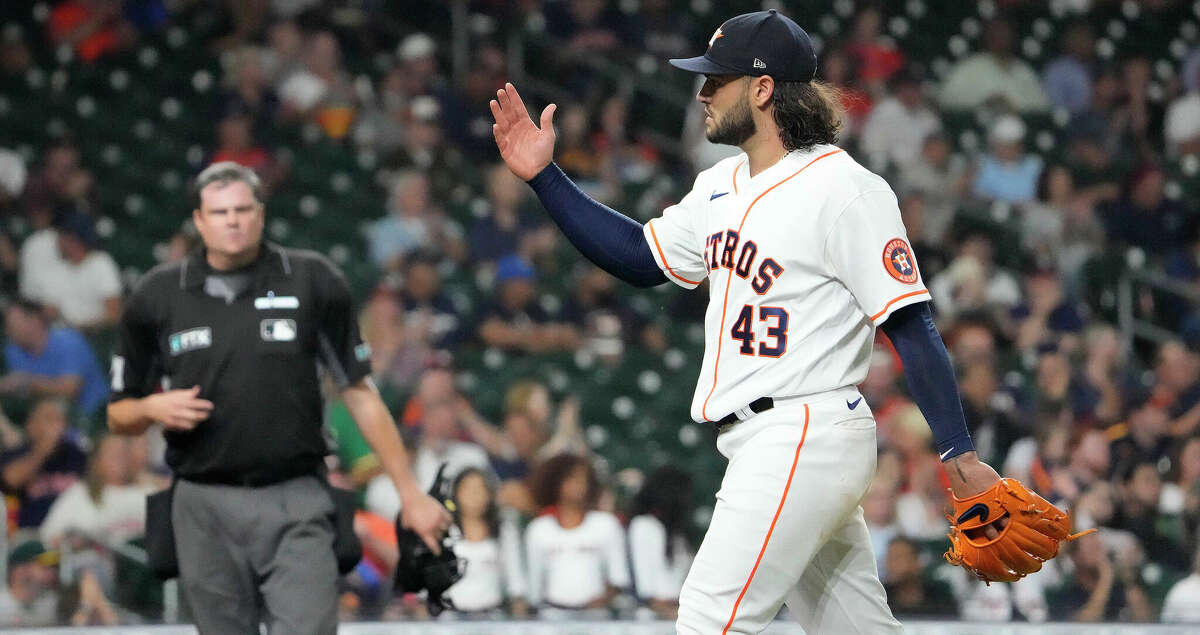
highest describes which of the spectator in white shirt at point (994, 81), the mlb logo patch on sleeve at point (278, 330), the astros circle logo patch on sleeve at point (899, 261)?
the spectator in white shirt at point (994, 81)

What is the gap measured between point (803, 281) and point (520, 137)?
746mm

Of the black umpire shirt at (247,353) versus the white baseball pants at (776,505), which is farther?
the black umpire shirt at (247,353)

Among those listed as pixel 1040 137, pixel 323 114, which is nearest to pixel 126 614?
pixel 323 114

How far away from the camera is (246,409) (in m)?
3.72

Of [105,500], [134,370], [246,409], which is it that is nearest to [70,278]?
[105,500]

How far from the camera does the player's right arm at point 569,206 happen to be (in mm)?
3311

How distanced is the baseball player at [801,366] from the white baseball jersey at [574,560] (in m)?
2.96

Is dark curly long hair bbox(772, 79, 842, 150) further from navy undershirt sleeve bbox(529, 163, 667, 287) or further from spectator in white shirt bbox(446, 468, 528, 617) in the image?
spectator in white shirt bbox(446, 468, 528, 617)

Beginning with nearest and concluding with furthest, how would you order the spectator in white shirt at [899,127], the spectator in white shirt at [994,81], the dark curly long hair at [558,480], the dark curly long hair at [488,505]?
the dark curly long hair at [488,505] < the dark curly long hair at [558,480] < the spectator in white shirt at [899,127] < the spectator in white shirt at [994,81]

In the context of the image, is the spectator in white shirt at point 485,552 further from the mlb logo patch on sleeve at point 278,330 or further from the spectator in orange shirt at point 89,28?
the spectator in orange shirt at point 89,28

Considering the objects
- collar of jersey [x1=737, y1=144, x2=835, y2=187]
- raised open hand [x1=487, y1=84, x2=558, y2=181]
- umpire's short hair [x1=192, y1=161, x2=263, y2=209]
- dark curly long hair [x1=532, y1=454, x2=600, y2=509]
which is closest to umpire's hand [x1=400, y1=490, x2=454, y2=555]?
umpire's short hair [x1=192, y1=161, x2=263, y2=209]

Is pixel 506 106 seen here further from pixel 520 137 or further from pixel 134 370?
pixel 134 370

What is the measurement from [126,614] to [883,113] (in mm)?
6226

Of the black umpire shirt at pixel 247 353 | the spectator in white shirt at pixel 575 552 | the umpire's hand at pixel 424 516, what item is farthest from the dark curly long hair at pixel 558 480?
the black umpire shirt at pixel 247 353
